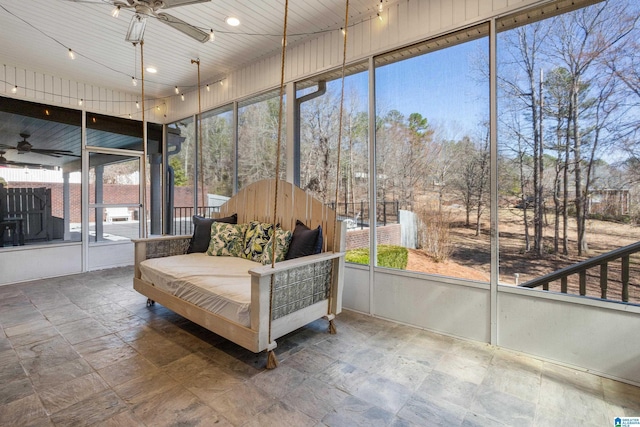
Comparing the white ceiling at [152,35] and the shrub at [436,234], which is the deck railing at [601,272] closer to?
the shrub at [436,234]

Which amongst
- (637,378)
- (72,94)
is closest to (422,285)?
(637,378)

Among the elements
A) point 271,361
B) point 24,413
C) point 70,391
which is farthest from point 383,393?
point 24,413

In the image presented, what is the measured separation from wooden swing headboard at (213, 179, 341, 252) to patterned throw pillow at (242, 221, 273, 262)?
148 mm

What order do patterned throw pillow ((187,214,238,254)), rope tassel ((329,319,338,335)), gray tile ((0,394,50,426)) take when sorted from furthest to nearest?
patterned throw pillow ((187,214,238,254))
rope tassel ((329,319,338,335))
gray tile ((0,394,50,426))

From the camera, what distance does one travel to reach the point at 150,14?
2.43 meters

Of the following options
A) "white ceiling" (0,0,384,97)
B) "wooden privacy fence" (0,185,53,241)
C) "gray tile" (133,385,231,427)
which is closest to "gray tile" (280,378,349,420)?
"gray tile" (133,385,231,427)

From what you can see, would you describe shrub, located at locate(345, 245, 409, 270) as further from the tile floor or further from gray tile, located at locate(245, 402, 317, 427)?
gray tile, located at locate(245, 402, 317, 427)

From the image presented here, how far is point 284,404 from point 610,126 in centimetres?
284

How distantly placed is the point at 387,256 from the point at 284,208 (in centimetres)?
119

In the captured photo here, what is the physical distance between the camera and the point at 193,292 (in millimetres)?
2615

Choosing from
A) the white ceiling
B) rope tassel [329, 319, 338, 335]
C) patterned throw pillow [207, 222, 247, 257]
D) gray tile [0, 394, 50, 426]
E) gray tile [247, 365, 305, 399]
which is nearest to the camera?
gray tile [0, 394, 50, 426]

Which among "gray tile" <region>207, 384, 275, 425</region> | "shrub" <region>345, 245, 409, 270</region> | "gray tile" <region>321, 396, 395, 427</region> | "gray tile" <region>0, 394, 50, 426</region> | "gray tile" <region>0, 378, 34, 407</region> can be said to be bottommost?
"gray tile" <region>321, 396, 395, 427</region>

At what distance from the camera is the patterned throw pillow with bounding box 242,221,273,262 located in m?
3.28

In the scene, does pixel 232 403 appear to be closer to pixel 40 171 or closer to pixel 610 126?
pixel 610 126
